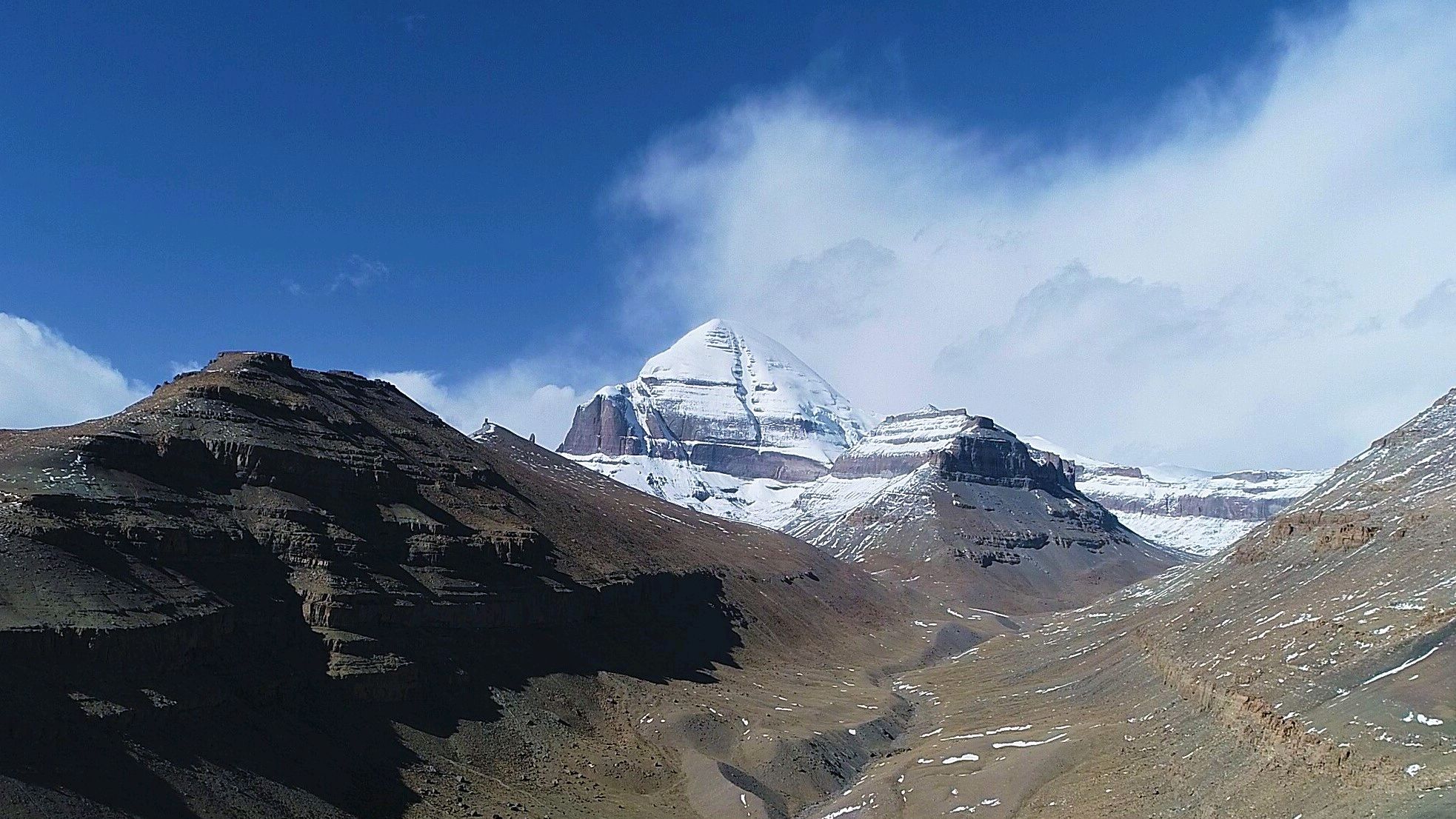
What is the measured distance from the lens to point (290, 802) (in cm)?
5662

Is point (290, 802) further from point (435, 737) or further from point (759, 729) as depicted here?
point (759, 729)

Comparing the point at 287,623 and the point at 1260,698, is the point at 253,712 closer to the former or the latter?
the point at 287,623

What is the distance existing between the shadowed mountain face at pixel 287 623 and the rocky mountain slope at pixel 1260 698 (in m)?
21.1

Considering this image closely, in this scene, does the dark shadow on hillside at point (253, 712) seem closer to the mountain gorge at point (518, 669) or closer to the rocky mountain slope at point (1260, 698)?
the mountain gorge at point (518, 669)

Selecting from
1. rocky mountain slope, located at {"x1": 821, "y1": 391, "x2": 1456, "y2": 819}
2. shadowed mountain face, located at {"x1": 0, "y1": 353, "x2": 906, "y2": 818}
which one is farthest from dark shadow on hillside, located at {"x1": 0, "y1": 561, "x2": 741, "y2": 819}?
rocky mountain slope, located at {"x1": 821, "y1": 391, "x2": 1456, "y2": 819}

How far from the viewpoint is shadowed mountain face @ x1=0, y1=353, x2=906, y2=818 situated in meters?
53.2

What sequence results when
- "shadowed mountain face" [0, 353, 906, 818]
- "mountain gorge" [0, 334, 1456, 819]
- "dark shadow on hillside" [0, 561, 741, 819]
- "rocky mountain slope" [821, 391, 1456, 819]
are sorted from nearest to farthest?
1. "dark shadow on hillside" [0, 561, 741, 819]
2. "rocky mountain slope" [821, 391, 1456, 819]
3. "mountain gorge" [0, 334, 1456, 819]
4. "shadowed mountain face" [0, 353, 906, 818]

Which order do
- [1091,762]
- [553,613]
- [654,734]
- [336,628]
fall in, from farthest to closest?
[553,613] < [654,734] < [336,628] < [1091,762]

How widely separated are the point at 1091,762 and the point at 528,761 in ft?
142

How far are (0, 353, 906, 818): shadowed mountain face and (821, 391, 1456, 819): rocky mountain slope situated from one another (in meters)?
21.1

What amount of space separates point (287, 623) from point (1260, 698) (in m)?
69.4

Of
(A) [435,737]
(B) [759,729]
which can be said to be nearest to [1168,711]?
(B) [759,729]

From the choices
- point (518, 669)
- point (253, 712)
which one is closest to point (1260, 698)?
point (518, 669)

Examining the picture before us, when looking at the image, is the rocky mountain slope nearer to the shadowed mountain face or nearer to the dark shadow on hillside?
the shadowed mountain face
